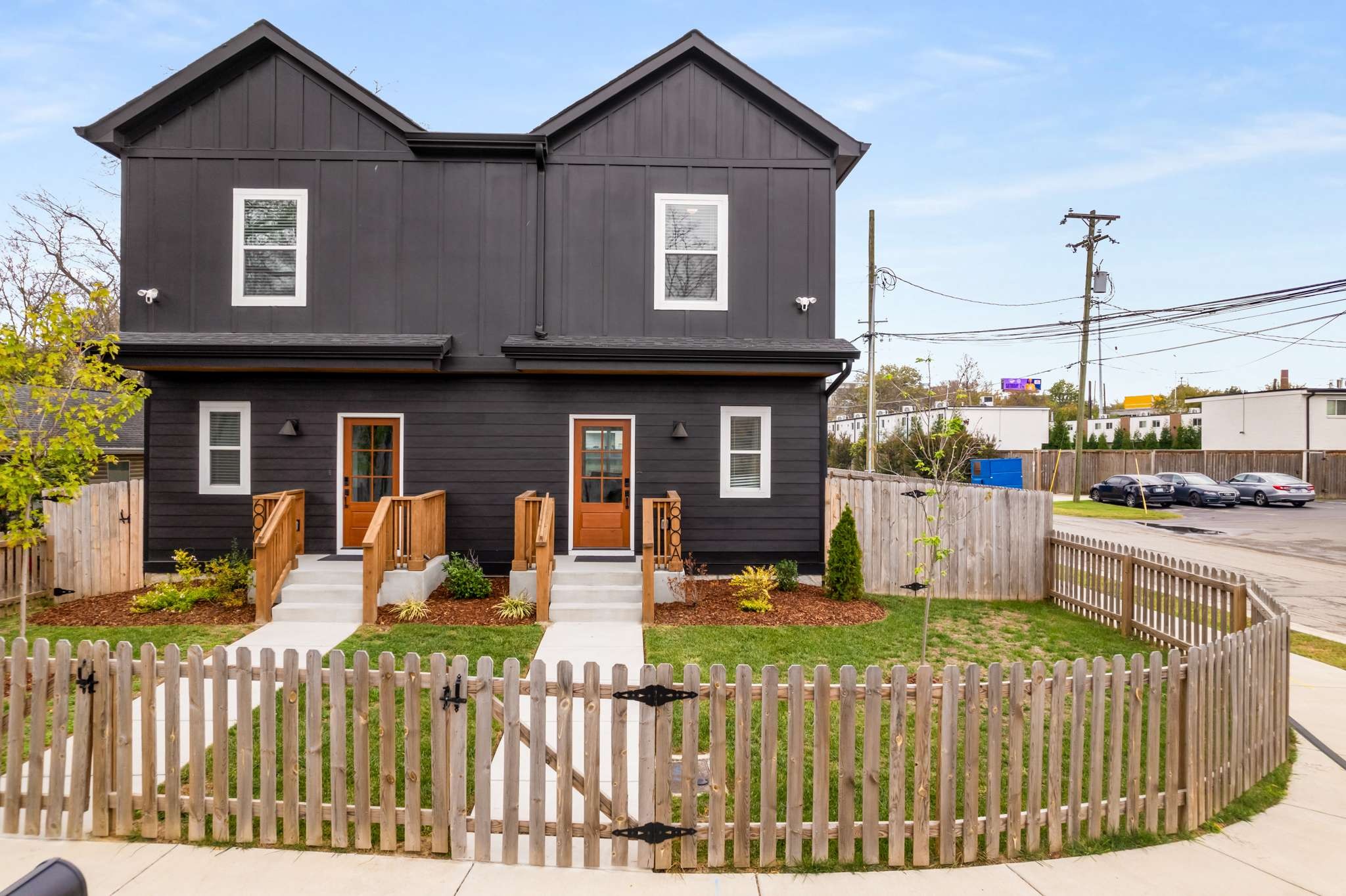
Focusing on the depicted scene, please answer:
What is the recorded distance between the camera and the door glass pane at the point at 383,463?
10.6 meters

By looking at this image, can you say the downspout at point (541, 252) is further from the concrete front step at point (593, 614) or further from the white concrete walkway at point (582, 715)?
the white concrete walkway at point (582, 715)

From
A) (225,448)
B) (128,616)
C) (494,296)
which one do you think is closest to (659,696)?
(494,296)

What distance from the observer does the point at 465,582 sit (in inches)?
370

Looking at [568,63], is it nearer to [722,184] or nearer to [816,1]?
[816,1]

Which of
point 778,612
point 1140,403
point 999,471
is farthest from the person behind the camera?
point 1140,403

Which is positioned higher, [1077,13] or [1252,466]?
[1077,13]

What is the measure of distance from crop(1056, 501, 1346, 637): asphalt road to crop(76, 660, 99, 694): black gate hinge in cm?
1338

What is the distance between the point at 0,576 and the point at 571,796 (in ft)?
32.3

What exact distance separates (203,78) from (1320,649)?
17390mm

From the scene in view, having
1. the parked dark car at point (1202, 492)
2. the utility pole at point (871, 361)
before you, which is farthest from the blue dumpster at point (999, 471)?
the parked dark car at point (1202, 492)

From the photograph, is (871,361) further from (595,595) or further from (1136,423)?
(1136,423)

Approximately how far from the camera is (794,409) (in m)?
10.8

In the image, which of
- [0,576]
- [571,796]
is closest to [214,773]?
[571,796]

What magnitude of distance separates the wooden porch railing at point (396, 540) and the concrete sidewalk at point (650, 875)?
4695 mm
